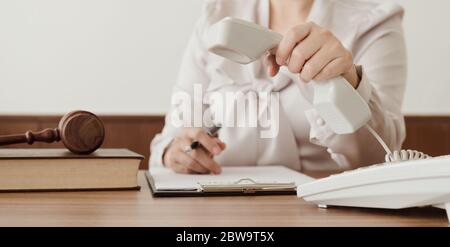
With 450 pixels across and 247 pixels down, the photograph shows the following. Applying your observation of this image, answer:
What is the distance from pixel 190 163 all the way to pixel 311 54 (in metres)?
0.36

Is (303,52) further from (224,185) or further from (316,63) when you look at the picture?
(224,185)

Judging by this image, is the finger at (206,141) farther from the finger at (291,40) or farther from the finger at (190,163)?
the finger at (291,40)

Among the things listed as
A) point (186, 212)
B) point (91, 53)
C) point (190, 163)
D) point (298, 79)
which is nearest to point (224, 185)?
point (186, 212)

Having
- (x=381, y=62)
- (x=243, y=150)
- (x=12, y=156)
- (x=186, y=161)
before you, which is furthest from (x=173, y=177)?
(x=381, y=62)

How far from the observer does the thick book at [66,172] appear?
708 mm

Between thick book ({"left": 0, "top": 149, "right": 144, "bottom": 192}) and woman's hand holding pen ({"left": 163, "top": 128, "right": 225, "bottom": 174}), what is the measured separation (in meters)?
0.20

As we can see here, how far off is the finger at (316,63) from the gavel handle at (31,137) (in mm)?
318

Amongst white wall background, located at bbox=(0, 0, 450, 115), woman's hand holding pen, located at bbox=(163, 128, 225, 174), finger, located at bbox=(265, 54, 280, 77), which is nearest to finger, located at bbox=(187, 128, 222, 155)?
woman's hand holding pen, located at bbox=(163, 128, 225, 174)

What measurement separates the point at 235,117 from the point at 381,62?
0.98 feet

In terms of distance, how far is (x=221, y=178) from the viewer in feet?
2.78

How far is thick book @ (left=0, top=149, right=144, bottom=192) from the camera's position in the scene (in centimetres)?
71

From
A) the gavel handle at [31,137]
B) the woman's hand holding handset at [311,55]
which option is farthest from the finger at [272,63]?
the gavel handle at [31,137]
